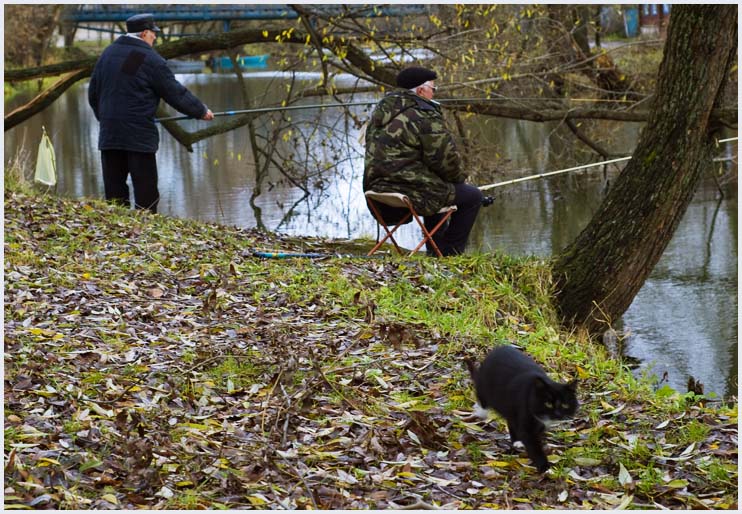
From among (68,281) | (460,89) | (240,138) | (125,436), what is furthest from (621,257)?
(240,138)

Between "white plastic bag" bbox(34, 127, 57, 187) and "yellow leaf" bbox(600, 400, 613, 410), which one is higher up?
"white plastic bag" bbox(34, 127, 57, 187)

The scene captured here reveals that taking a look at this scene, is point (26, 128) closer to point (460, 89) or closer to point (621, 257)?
point (460, 89)

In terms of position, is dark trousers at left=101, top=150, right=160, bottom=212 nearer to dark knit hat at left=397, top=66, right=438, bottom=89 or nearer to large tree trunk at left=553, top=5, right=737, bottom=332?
dark knit hat at left=397, top=66, right=438, bottom=89

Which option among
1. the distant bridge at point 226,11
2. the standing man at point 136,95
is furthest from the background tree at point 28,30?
the standing man at point 136,95

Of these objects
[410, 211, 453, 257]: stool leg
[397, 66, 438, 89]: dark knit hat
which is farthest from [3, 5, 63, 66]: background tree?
[410, 211, 453, 257]: stool leg

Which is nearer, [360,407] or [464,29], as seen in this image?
[360,407]

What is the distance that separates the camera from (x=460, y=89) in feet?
41.0

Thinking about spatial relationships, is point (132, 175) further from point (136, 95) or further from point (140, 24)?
point (140, 24)

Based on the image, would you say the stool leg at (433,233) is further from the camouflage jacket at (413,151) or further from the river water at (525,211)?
the river water at (525,211)

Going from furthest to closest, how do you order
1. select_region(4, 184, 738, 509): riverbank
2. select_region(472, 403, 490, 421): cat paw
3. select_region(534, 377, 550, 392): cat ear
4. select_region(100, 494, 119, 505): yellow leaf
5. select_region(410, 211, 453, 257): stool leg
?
select_region(410, 211, 453, 257): stool leg
select_region(472, 403, 490, 421): cat paw
select_region(534, 377, 550, 392): cat ear
select_region(4, 184, 738, 509): riverbank
select_region(100, 494, 119, 505): yellow leaf

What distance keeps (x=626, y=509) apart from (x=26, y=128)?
19.1 m

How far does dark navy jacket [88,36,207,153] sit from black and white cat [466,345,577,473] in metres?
5.31

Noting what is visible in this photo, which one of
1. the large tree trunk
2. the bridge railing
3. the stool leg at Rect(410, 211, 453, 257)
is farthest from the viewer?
the bridge railing

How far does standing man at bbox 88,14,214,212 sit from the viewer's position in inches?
344
